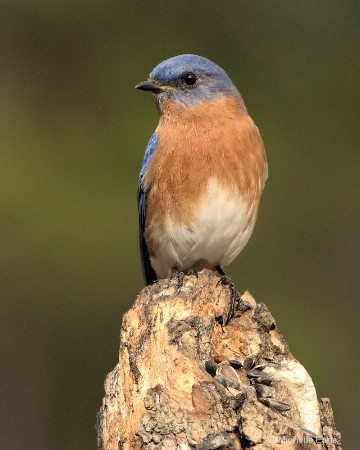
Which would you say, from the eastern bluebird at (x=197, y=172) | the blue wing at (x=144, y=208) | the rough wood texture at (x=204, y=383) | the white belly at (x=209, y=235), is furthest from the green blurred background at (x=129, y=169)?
the rough wood texture at (x=204, y=383)

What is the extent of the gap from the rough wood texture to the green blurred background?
5969 millimetres

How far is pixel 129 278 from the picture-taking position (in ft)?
41.5

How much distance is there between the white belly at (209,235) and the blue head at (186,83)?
2.66 feet

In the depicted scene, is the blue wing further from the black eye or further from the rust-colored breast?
the black eye

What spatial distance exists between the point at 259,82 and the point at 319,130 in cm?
115

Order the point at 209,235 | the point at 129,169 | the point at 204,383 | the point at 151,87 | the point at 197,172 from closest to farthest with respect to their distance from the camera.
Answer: the point at 204,383, the point at 197,172, the point at 209,235, the point at 151,87, the point at 129,169

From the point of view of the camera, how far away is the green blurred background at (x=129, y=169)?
12578 millimetres

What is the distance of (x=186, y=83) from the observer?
24.7 feet

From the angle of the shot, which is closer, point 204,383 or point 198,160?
point 204,383

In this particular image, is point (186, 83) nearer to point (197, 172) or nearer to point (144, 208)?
point (197, 172)

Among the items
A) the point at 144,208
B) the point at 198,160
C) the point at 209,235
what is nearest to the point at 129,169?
the point at 144,208

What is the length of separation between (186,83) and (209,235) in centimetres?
118

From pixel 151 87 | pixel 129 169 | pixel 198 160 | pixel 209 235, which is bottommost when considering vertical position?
pixel 209 235

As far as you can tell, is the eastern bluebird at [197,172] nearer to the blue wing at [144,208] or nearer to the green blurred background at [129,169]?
the blue wing at [144,208]
